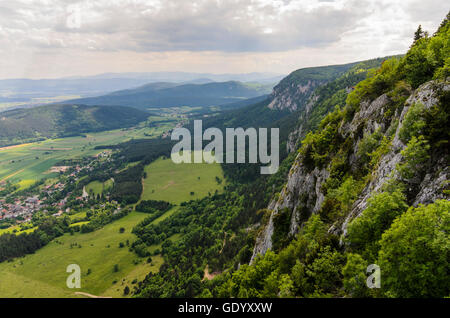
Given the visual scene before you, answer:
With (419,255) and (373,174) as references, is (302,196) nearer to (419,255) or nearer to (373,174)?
(373,174)

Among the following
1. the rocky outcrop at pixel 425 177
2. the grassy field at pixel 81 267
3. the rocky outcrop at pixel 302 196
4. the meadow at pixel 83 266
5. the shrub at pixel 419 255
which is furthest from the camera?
the grassy field at pixel 81 267

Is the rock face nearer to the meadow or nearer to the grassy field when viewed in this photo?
the meadow

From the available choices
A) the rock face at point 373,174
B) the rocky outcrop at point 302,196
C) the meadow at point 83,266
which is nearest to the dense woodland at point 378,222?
the rock face at point 373,174

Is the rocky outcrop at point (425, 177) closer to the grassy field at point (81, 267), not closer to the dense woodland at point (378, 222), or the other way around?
the dense woodland at point (378, 222)

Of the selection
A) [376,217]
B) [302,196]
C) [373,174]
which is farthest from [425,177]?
[302,196]

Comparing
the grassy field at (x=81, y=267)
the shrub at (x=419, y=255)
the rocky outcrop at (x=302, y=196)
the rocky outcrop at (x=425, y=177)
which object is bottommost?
the grassy field at (x=81, y=267)

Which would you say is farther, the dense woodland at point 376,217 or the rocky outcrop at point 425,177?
the rocky outcrop at point 425,177
